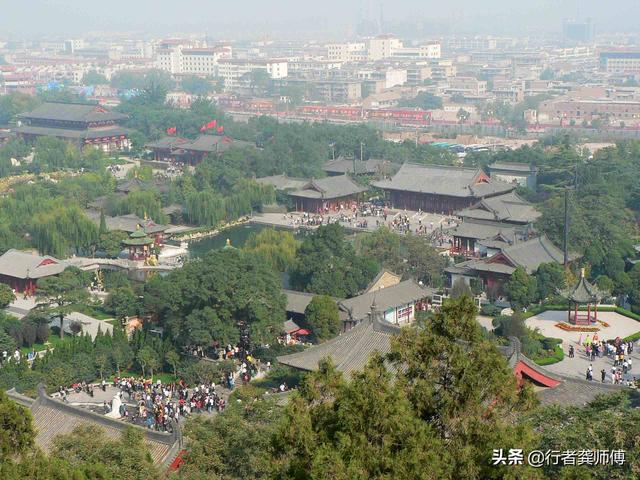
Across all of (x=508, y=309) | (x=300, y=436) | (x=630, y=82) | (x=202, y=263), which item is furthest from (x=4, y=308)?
(x=630, y=82)

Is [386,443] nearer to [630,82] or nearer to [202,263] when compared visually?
[202,263]

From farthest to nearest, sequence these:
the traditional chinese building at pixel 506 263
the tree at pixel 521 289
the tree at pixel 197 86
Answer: the tree at pixel 197 86 < the traditional chinese building at pixel 506 263 < the tree at pixel 521 289

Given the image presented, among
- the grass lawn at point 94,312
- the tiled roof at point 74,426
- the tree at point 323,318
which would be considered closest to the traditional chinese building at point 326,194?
the grass lawn at point 94,312

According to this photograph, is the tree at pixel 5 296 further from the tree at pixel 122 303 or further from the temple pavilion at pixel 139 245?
the temple pavilion at pixel 139 245

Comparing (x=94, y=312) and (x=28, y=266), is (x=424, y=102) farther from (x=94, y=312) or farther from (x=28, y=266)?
(x=94, y=312)

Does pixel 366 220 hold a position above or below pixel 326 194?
below

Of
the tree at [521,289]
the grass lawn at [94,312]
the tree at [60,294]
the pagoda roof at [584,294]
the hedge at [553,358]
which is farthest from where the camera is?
the grass lawn at [94,312]

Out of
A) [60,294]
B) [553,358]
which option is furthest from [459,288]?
[60,294]
